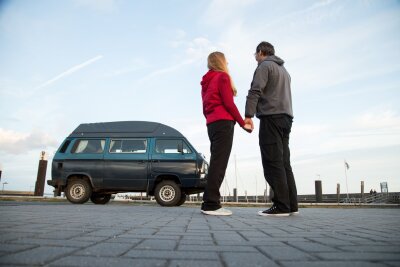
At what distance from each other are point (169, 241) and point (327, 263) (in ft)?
3.06

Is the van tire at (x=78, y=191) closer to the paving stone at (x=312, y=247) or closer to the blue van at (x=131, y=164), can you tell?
the blue van at (x=131, y=164)

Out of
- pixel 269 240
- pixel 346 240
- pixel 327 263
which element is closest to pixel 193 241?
pixel 269 240

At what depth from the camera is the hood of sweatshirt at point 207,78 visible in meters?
4.53

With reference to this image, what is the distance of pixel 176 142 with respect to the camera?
28.8 ft

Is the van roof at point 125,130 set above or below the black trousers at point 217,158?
above

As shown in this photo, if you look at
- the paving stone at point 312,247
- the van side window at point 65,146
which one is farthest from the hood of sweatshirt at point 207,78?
the van side window at point 65,146

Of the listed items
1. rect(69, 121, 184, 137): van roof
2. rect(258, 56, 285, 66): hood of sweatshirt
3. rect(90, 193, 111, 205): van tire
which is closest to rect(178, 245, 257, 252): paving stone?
rect(258, 56, 285, 66): hood of sweatshirt

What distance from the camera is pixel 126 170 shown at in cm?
864

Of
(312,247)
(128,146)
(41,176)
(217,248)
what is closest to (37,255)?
(217,248)

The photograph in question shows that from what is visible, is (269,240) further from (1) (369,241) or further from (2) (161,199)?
(2) (161,199)

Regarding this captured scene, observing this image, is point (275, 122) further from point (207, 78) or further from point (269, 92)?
point (207, 78)

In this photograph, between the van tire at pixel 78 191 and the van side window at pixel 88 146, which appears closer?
the van tire at pixel 78 191

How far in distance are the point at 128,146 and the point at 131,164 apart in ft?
1.82

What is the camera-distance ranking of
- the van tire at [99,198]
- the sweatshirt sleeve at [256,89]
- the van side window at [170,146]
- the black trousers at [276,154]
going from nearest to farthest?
1. the black trousers at [276,154]
2. the sweatshirt sleeve at [256,89]
3. the van side window at [170,146]
4. the van tire at [99,198]
